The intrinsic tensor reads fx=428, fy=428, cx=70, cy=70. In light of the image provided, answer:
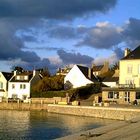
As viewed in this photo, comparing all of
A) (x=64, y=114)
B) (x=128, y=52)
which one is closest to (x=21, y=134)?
(x=64, y=114)

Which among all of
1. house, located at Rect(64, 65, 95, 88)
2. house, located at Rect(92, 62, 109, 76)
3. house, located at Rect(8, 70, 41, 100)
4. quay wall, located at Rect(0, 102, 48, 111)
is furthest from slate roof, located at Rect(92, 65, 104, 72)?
quay wall, located at Rect(0, 102, 48, 111)

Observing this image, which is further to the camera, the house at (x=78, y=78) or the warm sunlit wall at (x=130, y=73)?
the house at (x=78, y=78)

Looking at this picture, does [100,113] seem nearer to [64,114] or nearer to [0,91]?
[64,114]

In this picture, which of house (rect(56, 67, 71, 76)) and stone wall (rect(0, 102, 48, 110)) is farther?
house (rect(56, 67, 71, 76))

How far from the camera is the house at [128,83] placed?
68375 mm

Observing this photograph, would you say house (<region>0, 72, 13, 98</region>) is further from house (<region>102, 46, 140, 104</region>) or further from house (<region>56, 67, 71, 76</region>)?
house (<region>102, 46, 140, 104</region>)

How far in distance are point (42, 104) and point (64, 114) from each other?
384 inches

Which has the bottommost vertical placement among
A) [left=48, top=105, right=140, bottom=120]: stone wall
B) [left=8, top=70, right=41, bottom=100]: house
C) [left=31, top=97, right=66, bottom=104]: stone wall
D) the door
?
[left=48, top=105, right=140, bottom=120]: stone wall

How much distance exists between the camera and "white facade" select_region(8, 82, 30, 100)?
88.8m

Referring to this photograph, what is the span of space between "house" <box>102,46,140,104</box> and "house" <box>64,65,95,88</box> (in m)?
11.9

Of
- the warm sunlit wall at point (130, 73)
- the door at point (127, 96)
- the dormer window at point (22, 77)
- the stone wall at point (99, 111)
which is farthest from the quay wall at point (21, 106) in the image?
the warm sunlit wall at point (130, 73)

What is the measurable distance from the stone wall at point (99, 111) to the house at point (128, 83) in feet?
27.4

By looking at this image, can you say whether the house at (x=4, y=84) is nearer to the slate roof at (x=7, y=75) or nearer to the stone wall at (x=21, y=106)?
the slate roof at (x=7, y=75)

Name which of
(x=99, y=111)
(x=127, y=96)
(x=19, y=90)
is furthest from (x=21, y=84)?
(x=99, y=111)
